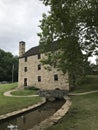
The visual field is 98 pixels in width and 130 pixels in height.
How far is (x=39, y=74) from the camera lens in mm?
45844

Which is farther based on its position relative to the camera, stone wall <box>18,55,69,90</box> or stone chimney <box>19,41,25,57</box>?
stone chimney <box>19,41,25,57</box>

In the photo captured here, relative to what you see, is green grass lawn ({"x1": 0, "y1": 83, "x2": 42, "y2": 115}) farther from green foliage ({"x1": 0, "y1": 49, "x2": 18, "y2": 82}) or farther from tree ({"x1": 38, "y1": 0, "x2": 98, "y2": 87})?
green foliage ({"x1": 0, "y1": 49, "x2": 18, "y2": 82})

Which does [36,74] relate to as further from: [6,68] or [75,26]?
[6,68]

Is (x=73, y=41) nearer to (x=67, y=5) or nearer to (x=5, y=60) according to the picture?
(x=67, y=5)

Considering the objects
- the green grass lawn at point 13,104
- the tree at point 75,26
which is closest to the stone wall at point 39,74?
the green grass lawn at point 13,104

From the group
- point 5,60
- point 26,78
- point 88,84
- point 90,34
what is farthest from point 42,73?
point 5,60

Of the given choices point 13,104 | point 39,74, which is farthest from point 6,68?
point 13,104

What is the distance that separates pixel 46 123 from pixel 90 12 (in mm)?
7472

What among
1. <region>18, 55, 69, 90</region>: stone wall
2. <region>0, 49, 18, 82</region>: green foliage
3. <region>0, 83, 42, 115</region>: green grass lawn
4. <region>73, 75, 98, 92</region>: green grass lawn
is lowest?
<region>0, 83, 42, 115</region>: green grass lawn

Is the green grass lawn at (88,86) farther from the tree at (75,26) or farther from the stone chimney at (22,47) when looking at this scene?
the tree at (75,26)

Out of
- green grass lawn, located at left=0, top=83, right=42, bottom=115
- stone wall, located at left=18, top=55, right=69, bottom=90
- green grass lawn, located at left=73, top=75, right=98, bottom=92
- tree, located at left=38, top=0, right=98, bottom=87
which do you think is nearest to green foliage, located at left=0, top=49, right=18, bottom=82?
stone wall, located at left=18, top=55, right=69, bottom=90

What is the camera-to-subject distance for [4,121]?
609 inches

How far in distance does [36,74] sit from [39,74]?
0.98 metres

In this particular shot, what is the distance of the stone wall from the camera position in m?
41.4
